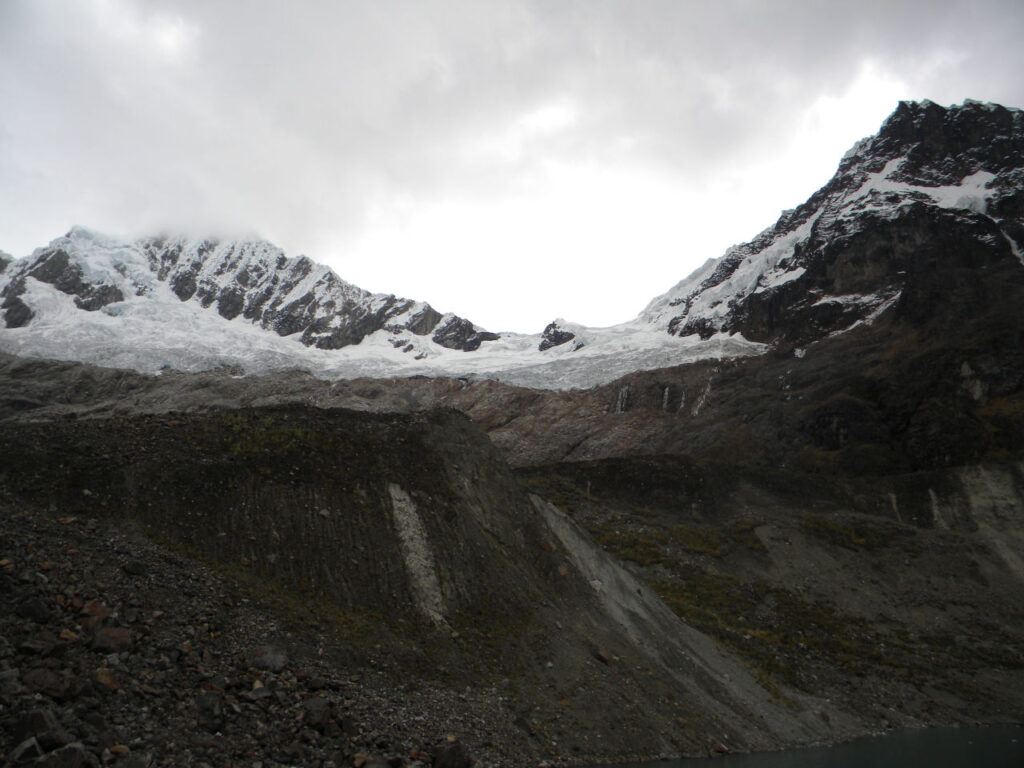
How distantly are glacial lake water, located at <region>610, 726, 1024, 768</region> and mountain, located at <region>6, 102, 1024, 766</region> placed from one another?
0.85m

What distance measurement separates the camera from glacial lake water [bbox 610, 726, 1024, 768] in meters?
20.5

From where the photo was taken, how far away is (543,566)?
989 inches

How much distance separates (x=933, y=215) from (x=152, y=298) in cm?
17631

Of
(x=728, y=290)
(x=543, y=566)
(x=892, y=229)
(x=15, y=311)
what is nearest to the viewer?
(x=543, y=566)

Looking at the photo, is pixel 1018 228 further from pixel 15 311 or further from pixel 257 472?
pixel 15 311

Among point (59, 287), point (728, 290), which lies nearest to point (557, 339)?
point (728, 290)

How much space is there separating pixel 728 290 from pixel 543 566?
162 m

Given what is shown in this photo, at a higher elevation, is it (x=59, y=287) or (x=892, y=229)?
(x=892, y=229)

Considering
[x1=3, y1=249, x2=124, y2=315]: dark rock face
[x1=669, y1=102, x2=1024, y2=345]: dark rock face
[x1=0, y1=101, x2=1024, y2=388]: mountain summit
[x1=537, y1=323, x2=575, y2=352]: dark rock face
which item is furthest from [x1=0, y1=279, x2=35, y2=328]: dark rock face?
[x1=669, y1=102, x2=1024, y2=345]: dark rock face

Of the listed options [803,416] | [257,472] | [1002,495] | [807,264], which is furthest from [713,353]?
[257,472]

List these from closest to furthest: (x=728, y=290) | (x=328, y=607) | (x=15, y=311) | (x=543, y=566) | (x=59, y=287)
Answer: (x=328, y=607) → (x=543, y=566) → (x=15, y=311) → (x=59, y=287) → (x=728, y=290)

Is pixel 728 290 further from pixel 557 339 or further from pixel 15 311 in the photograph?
pixel 15 311

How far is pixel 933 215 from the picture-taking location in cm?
12425

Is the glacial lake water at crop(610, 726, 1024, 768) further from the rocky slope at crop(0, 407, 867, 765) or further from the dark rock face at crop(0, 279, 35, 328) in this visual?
the dark rock face at crop(0, 279, 35, 328)
